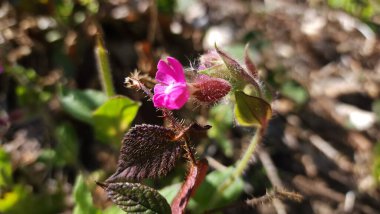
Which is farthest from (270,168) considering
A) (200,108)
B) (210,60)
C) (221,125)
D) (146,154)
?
(146,154)

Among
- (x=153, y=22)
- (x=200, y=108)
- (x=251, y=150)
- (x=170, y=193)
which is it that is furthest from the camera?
(x=153, y=22)

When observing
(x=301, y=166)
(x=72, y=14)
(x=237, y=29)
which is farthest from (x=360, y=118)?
(x=72, y=14)

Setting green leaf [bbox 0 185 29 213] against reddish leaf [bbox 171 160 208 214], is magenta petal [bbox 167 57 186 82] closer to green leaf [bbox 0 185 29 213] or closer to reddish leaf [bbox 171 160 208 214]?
reddish leaf [bbox 171 160 208 214]

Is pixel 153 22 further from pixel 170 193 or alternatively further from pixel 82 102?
pixel 170 193

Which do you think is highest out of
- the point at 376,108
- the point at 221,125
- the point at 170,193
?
the point at 170,193

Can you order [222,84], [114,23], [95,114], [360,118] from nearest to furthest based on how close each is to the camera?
[222,84], [95,114], [360,118], [114,23]

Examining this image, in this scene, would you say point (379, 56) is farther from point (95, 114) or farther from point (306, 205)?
point (95, 114)
